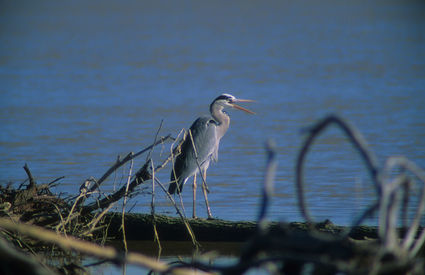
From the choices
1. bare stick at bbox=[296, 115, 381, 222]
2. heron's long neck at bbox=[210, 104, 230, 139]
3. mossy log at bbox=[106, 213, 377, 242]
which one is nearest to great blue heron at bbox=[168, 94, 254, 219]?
heron's long neck at bbox=[210, 104, 230, 139]

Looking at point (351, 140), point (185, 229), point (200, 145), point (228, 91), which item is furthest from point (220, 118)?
point (228, 91)

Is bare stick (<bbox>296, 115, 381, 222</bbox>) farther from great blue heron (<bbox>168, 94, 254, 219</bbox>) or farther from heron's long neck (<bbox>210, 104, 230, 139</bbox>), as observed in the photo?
heron's long neck (<bbox>210, 104, 230, 139</bbox>)

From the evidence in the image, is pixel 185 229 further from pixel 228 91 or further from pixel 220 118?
pixel 228 91

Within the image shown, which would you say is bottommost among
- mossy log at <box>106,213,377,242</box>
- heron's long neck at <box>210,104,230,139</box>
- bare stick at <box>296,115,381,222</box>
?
mossy log at <box>106,213,377,242</box>

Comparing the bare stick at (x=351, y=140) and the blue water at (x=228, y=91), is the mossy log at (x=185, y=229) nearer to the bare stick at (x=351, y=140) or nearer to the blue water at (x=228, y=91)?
the blue water at (x=228, y=91)

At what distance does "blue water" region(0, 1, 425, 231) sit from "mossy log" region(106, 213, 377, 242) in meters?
0.49

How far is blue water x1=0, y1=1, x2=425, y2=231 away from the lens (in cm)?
906

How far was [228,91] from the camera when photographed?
17.9 metres

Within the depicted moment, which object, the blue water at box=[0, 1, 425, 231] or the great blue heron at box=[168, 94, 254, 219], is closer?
the great blue heron at box=[168, 94, 254, 219]

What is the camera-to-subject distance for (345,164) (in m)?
9.73

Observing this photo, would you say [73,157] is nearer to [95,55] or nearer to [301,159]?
[301,159]

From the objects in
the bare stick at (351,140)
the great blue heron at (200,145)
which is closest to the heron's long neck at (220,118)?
the great blue heron at (200,145)

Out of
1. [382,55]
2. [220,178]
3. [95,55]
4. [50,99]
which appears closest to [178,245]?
[220,178]

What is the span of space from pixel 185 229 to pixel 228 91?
40.0 ft
